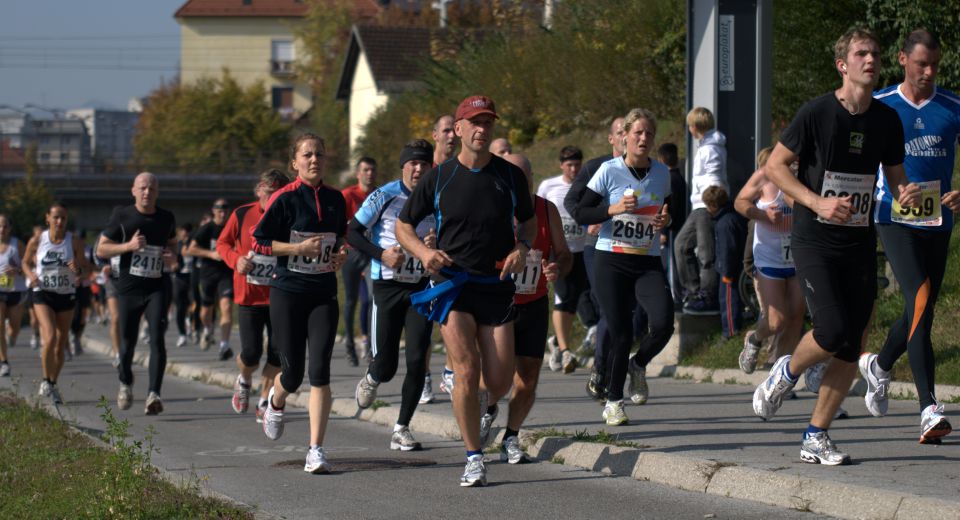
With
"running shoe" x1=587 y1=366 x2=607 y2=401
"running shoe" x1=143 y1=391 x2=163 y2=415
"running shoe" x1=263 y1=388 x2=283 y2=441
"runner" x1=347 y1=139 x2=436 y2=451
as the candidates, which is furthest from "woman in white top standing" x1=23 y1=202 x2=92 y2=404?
"running shoe" x1=587 y1=366 x2=607 y2=401

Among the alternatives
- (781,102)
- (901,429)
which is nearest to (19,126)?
(781,102)

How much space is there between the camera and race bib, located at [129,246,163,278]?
13.3 metres

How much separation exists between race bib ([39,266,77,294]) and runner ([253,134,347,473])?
245 inches

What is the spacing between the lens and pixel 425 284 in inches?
404

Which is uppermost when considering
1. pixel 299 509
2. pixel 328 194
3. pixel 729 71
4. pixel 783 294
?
pixel 729 71

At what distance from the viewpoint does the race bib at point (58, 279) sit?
1528 cm

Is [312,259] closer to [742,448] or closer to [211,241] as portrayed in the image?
[742,448]

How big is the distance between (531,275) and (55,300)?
7.59m

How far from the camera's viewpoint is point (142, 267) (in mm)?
13320

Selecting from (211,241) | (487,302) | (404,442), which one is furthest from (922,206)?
(211,241)

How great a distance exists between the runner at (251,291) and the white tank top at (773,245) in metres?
3.87

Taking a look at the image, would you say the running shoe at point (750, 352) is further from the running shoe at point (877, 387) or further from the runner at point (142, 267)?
the runner at point (142, 267)

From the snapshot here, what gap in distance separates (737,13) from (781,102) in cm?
611

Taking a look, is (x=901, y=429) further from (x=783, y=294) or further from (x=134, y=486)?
(x=134, y=486)
